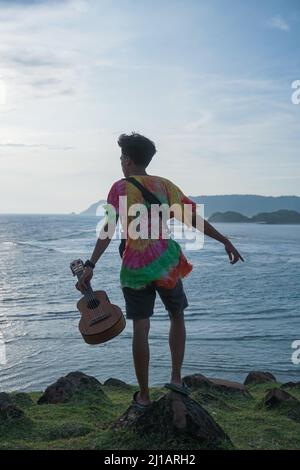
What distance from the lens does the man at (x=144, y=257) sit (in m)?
5.37

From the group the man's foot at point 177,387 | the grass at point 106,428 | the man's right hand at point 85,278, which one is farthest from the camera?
the man's foot at point 177,387

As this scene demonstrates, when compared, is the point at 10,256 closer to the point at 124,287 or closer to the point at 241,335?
the point at 241,335

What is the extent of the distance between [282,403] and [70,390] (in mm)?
2949

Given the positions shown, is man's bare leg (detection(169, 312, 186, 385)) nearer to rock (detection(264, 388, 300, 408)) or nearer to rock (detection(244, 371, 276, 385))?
rock (detection(264, 388, 300, 408))

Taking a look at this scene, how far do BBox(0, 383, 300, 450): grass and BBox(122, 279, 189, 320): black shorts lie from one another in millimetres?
1127

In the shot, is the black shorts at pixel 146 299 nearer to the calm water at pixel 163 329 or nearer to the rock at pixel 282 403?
the rock at pixel 282 403

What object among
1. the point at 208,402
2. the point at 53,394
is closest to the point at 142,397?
the point at 208,402

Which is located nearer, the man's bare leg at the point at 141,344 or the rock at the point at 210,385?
the man's bare leg at the point at 141,344

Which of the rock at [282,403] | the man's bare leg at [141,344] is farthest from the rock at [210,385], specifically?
the man's bare leg at [141,344]

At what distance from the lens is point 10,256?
6081 centimetres

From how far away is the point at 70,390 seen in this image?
8.92m

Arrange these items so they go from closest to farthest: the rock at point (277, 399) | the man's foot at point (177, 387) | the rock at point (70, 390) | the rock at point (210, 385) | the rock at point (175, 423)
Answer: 1. the rock at point (175, 423)
2. the man's foot at point (177, 387)
3. the rock at point (277, 399)
4. the rock at point (70, 390)
5. the rock at point (210, 385)

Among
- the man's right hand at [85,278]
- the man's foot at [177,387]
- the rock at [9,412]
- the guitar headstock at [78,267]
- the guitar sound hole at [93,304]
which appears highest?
the guitar headstock at [78,267]

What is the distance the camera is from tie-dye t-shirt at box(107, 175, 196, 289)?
5367 mm
